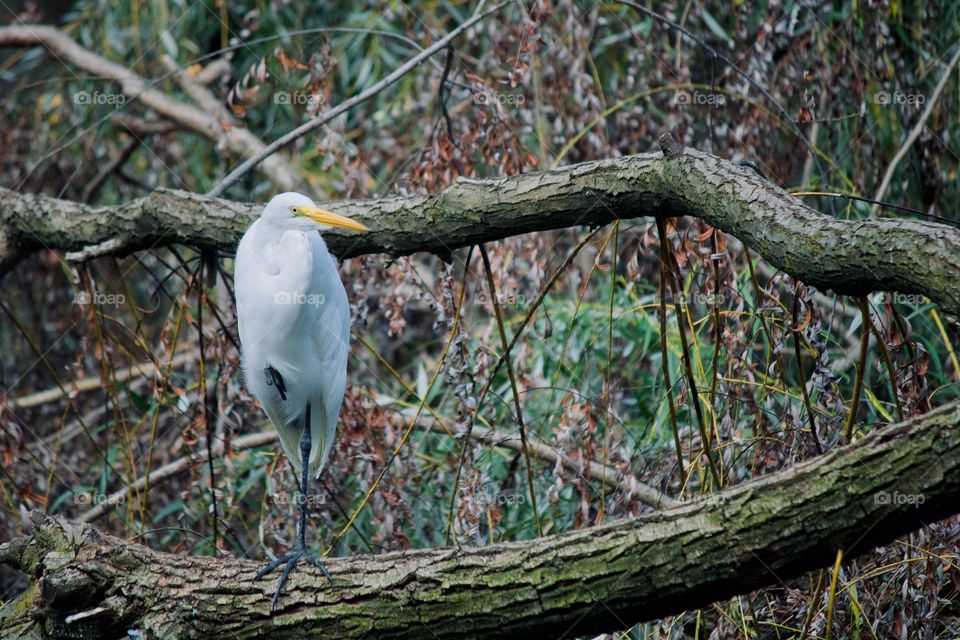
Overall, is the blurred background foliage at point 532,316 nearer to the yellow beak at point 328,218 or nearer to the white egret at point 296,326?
the white egret at point 296,326

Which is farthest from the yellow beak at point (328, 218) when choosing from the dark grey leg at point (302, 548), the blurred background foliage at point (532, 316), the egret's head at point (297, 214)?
the dark grey leg at point (302, 548)

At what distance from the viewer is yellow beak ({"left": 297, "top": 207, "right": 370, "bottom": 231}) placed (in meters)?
1.68

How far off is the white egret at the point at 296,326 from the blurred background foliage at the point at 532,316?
0.35 ft

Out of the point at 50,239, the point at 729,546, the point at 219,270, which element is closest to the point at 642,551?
the point at 729,546

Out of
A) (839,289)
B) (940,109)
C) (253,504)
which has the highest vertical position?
(940,109)

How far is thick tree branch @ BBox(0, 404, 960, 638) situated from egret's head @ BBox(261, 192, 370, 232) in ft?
2.08

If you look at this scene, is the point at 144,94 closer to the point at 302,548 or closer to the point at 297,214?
the point at 297,214

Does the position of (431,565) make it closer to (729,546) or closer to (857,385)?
(729,546)

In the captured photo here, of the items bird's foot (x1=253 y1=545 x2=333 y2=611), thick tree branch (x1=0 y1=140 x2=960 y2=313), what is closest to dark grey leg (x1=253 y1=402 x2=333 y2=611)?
bird's foot (x1=253 y1=545 x2=333 y2=611)

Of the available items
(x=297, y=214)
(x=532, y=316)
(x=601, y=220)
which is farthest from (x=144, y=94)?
(x=601, y=220)

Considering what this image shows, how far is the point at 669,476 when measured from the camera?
72.6 inches

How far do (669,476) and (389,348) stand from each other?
200 centimetres

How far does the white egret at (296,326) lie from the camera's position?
5.94 feet

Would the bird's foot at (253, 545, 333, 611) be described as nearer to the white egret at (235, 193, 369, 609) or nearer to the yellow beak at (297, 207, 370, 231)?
the white egret at (235, 193, 369, 609)
